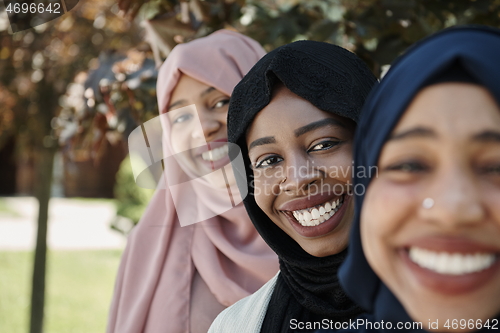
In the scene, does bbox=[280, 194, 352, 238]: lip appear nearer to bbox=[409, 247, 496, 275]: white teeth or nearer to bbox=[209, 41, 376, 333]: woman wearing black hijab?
bbox=[209, 41, 376, 333]: woman wearing black hijab

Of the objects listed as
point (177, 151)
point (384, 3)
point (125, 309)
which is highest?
point (384, 3)

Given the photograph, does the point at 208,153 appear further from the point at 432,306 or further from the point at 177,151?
the point at 432,306

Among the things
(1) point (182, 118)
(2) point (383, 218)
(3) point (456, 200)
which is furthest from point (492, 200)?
(1) point (182, 118)

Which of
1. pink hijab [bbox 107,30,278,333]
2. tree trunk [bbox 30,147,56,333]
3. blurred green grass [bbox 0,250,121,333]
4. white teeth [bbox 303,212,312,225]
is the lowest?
blurred green grass [bbox 0,250,121,333]

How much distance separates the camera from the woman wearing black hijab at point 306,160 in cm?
156

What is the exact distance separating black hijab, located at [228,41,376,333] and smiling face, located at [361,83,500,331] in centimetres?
60

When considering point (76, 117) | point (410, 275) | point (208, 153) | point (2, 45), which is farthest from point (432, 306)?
point (2, 45)

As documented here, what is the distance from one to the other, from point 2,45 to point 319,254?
143 inches

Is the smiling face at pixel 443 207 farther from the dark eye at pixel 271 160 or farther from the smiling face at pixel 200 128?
the smiling face at pixel 200 128

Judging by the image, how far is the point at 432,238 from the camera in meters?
0.91

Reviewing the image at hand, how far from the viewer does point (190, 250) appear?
2.44 meters

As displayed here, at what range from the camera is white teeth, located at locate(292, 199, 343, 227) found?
1.58m

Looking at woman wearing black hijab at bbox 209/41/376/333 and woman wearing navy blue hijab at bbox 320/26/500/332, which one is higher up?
woman wearing navy blue hijab at bbox 320/26/500/332

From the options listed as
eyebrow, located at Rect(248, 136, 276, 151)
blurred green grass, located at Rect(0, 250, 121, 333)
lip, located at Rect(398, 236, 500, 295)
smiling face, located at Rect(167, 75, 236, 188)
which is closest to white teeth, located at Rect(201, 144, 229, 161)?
smiling face, located at Rect(167, 75, 236, 188)
